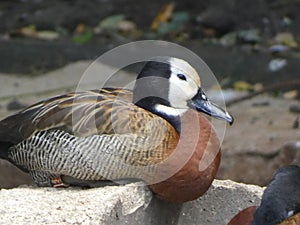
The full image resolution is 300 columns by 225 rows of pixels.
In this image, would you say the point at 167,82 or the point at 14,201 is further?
the point at 167,82

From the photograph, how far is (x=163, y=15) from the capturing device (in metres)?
10.2

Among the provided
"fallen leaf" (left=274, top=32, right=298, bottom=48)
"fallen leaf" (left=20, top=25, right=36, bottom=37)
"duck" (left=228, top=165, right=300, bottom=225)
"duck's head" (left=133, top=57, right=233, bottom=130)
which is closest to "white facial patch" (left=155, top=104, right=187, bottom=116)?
"duck's head" (left=133, top=57, right=233, bottom=130)

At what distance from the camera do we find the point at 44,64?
30.8ft

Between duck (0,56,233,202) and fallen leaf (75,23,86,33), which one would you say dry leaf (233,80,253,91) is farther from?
duck (0,56,233,202)

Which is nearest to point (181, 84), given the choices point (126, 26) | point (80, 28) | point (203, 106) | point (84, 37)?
point (203, 106)

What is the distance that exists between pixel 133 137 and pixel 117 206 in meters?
0.42

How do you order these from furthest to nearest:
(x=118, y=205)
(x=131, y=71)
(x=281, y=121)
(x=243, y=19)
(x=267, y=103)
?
(x=243, y=19) < (x=131, y=71) < (x=267, y=103) < (x=281, y=121) < (x=118, y=205)

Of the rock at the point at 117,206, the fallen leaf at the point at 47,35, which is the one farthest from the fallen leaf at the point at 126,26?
the rock at the point at 117,206

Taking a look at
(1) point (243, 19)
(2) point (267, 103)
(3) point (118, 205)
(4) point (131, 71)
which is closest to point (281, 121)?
(2) point (267, 103)

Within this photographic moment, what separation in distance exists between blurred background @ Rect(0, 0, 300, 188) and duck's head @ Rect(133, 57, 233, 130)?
7.20 ft

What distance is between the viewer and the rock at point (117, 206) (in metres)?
4.36

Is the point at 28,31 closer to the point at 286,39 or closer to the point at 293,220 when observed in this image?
the point at 286,39

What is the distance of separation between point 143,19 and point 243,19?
98 centimetres

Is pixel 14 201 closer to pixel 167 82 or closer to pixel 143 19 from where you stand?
pixel 167 82
